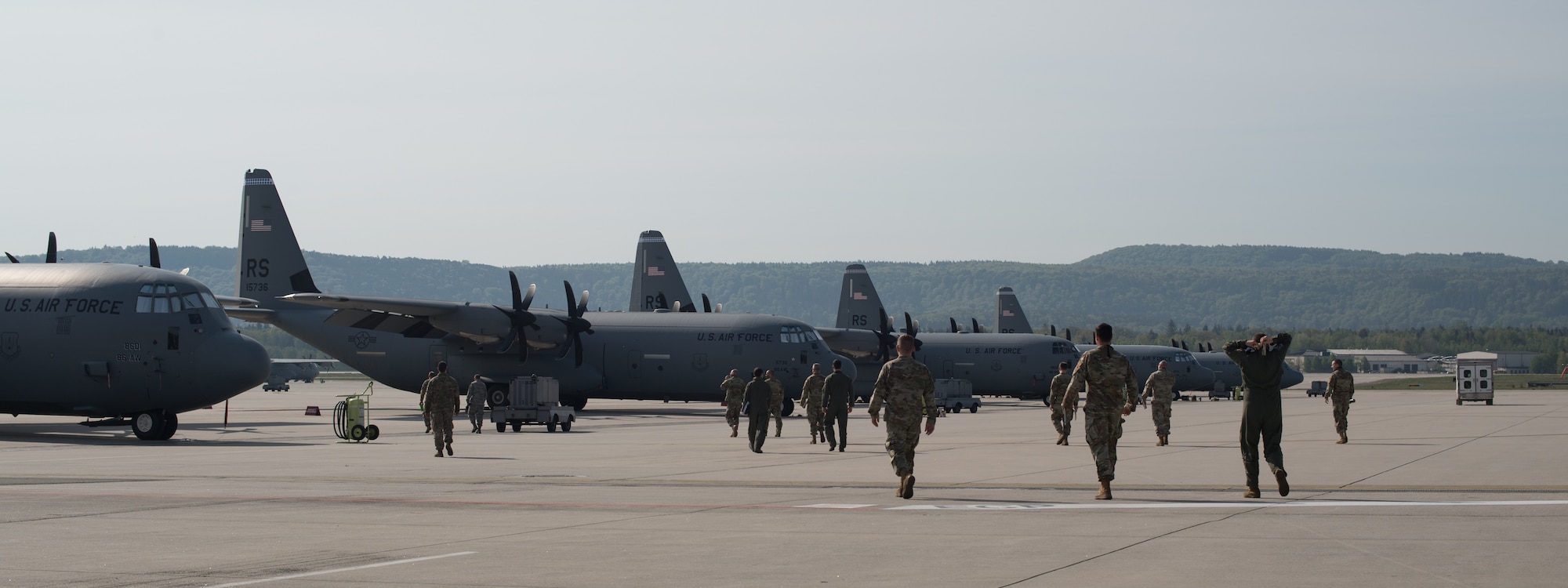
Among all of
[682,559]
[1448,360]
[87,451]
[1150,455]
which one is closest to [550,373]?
[87,451]

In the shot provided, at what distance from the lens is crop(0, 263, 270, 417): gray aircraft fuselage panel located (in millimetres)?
28969

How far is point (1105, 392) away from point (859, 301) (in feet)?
185

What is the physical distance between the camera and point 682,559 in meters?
10.2

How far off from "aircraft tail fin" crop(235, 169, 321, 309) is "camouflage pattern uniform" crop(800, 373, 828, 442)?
27.8m

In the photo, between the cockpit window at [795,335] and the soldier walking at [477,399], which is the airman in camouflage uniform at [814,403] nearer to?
the soldier walking at [477,399]

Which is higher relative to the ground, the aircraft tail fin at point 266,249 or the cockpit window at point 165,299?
the aircraft tail fin at point 266,249

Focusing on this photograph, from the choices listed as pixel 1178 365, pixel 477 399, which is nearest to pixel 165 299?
pixel 477 399

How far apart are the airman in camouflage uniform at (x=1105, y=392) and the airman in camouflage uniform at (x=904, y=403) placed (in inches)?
66.2

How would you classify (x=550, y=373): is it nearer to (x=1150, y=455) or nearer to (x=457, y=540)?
(x=1150, y=455)

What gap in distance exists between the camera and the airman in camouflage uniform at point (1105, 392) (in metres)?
15.0

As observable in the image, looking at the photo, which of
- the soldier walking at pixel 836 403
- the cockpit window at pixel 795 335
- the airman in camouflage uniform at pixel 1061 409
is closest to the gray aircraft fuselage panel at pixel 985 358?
the cockpit window at pixel 795 335

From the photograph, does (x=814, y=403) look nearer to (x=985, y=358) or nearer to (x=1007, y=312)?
(x=985, y=358)

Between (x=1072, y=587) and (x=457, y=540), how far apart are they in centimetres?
517

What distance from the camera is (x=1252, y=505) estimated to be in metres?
13.9
